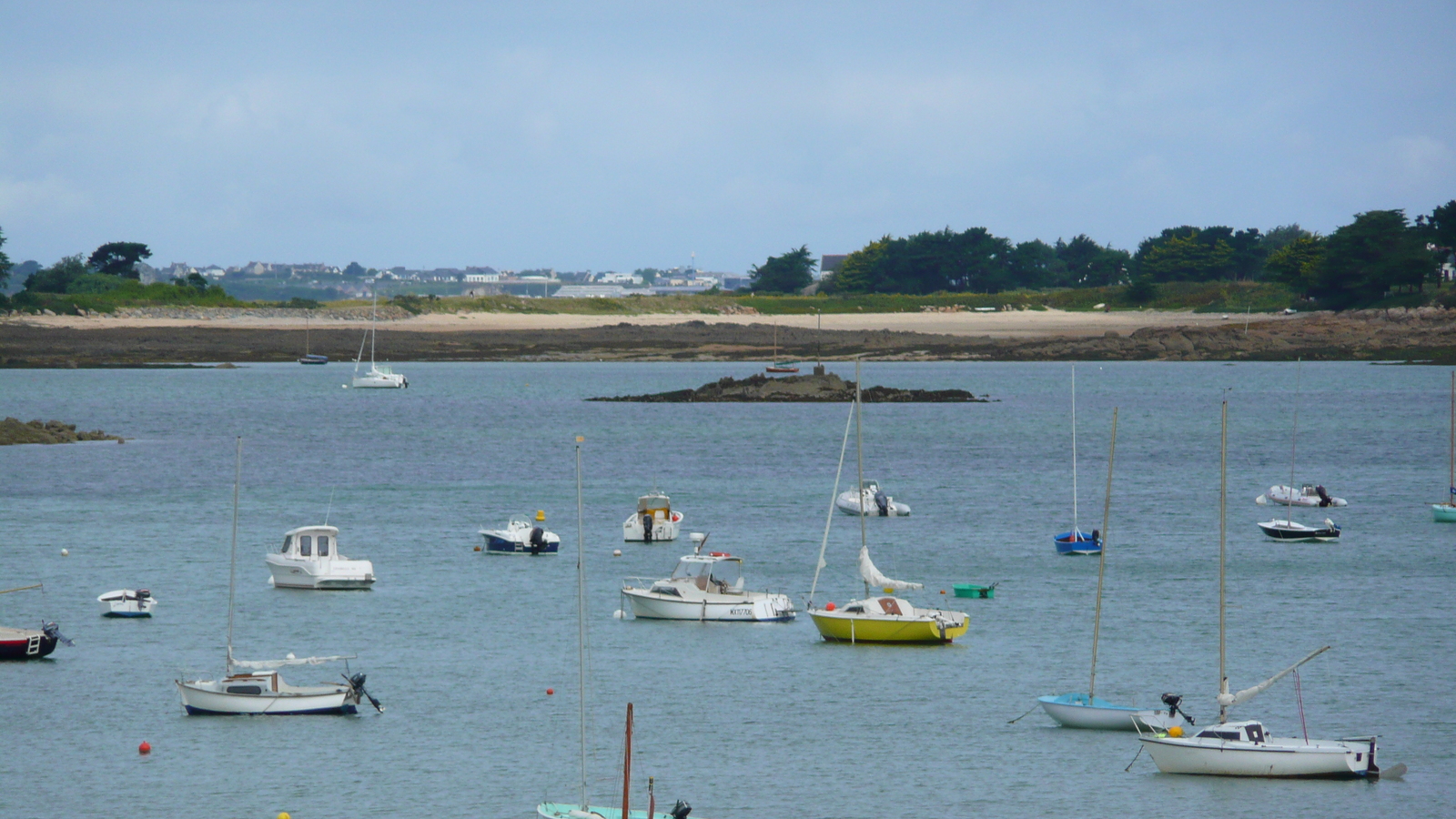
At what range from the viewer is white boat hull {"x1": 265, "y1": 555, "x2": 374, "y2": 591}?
1746 inches

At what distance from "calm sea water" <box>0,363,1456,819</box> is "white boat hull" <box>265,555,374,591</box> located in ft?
2.95

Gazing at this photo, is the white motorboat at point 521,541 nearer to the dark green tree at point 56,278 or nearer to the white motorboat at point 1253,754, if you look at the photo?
the white motorboat at point 1253,754

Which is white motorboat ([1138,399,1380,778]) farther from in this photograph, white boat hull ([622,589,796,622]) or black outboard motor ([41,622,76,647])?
black outboard motor ([41,622,76,647])

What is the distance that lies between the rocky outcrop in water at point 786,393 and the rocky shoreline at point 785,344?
34.1 meters

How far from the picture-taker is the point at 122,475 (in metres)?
73.1

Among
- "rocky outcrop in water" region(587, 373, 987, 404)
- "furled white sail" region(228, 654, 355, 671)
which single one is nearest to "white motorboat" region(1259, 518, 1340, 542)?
"furled white sail" region(228, 654, 355, 671)

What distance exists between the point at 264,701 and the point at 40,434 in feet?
206

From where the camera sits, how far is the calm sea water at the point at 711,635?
88.9ft

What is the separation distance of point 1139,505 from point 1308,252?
124 m

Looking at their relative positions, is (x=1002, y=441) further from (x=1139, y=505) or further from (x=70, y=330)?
(x=70, y=330)

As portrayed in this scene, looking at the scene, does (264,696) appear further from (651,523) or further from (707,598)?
(651,523)

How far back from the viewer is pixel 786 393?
12775cm

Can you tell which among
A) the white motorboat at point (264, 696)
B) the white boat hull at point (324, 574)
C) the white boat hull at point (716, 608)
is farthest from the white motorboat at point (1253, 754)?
the white boat hull at point (324, 574)

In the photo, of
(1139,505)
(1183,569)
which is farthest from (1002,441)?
(1183,569)
